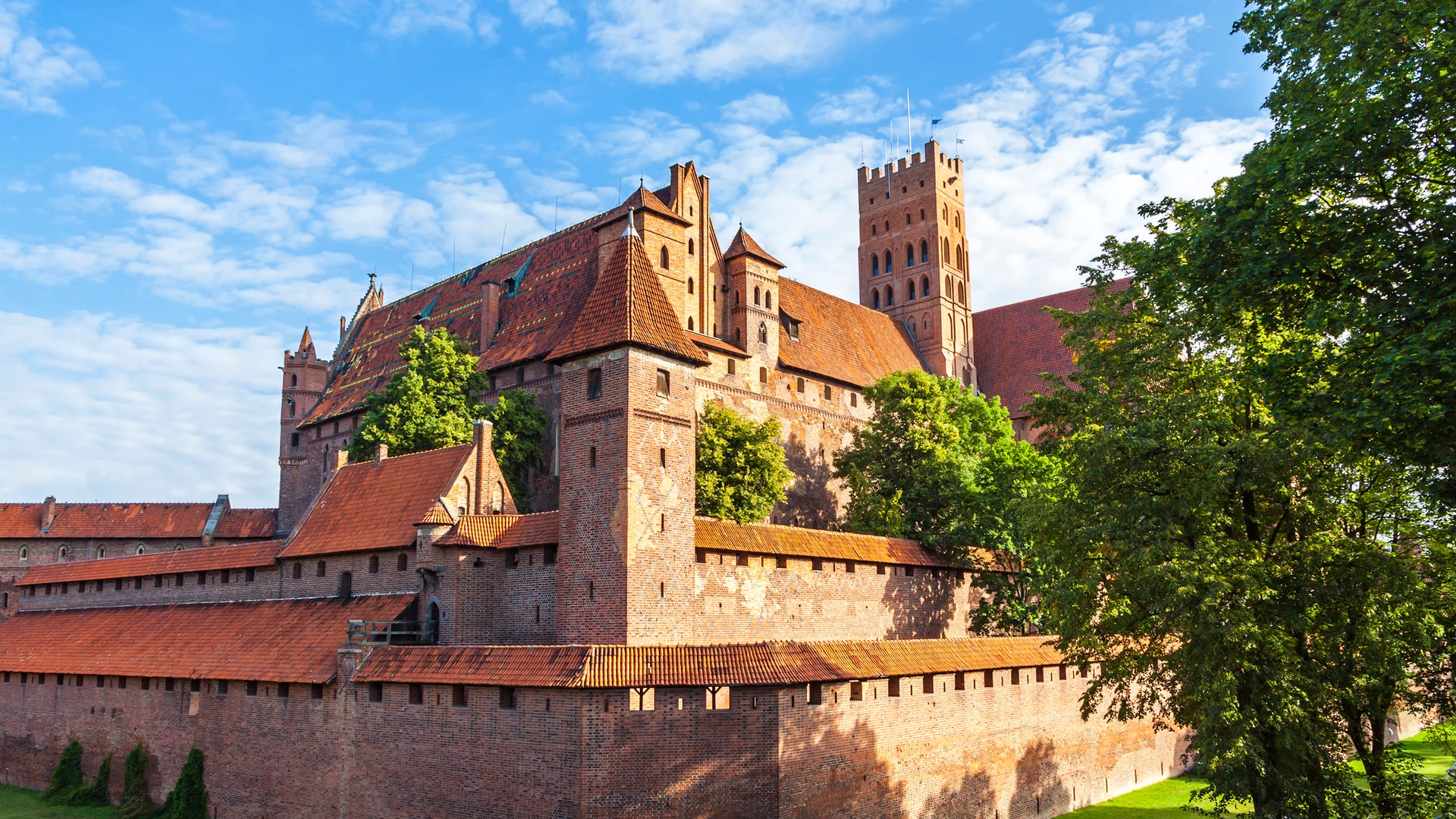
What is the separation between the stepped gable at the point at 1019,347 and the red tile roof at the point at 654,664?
34.0 meters

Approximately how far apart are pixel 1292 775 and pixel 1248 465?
5685 millimetres

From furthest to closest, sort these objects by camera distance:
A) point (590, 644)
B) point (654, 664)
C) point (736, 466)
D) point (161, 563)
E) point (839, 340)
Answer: point (839, 340) → point (161, 563) → point (736, 466) → point (590, 644) → point (654, 664)

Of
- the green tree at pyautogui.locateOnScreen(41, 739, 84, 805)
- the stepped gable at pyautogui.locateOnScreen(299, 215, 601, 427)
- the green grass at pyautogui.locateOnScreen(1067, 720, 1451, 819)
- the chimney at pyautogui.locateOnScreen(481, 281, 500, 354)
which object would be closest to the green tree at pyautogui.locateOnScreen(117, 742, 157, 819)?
the green tree at pyautogui.locateOnScreen(41, 739, 84, 805)

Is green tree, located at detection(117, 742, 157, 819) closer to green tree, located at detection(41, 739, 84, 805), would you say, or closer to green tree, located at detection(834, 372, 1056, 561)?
green tree, located at detection(41, 739, 84, 805)

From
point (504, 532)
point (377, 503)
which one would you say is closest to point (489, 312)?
point (377, 503)

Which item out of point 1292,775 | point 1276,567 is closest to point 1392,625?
point 1276,567

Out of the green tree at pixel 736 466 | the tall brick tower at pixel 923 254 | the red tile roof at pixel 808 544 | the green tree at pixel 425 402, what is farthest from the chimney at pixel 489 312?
the tall brick tower at pixel 923 254

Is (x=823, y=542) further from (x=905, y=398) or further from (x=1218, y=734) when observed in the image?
(x=1218, y=734)

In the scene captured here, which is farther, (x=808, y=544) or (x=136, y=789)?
(x=136, y=789)

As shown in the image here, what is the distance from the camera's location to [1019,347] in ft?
201

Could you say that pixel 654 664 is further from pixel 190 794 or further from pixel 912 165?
pixel 912 165

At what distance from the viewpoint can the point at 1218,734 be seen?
1995cm

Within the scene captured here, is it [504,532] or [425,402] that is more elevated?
[425,402]

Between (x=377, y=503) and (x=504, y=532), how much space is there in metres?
5.89
